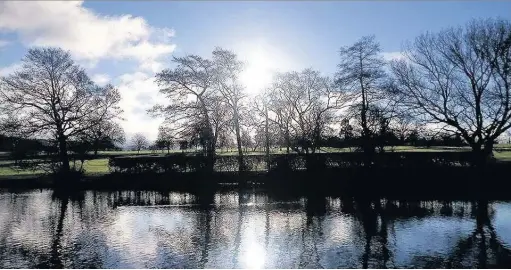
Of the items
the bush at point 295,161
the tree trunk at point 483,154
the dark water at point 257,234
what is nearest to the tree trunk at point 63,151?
the bush at point 295,161

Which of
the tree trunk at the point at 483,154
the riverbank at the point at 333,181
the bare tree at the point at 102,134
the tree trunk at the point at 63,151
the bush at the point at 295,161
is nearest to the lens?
the riverbank at the point at 333,181

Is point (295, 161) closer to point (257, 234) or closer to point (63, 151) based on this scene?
point (257, 234)

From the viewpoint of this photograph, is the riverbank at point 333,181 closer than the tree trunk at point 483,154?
Yes

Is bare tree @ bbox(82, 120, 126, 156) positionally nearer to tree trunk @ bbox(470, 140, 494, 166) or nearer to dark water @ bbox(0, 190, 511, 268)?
dark water @ bbox(0, 190, 511, 268)

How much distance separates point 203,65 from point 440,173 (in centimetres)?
1966

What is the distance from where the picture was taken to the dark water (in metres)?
10.8

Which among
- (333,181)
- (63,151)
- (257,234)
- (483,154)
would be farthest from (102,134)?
(483,154)

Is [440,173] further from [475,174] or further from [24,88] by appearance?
[24,88]

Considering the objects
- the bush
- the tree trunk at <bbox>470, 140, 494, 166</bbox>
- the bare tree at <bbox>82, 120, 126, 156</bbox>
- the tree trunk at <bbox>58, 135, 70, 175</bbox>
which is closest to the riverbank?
the bush

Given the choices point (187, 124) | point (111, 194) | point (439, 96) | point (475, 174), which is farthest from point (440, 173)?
point (111, 194)

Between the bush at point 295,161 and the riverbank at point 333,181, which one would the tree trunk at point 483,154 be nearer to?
the bush at point 295,161

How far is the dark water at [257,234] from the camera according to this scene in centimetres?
1075

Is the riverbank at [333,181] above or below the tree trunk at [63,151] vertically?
below

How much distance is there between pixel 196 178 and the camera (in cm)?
2975
